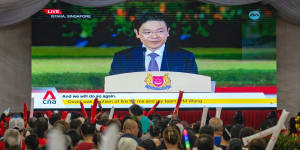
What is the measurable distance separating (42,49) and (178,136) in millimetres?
6008

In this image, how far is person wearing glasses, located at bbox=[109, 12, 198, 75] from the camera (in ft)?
29.7

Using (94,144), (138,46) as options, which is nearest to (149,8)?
(138,46)

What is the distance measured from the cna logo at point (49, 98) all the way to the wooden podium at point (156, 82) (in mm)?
913

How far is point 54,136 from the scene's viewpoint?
1394 millimetres

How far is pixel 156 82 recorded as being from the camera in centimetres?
912

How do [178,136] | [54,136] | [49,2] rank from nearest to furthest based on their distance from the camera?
[54,136] → [178,136] → [49,2]

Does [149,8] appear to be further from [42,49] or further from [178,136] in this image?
[178,136]

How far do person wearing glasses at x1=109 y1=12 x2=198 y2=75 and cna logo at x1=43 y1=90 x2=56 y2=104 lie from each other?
3.54ft

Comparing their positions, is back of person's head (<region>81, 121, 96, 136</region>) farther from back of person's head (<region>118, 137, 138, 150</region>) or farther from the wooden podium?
the wooden podium

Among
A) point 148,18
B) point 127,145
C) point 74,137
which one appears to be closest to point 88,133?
point 74,137

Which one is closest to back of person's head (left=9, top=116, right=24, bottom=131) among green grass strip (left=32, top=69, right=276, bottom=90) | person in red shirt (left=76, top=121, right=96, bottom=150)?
person in red shirt (left=76, top=121, right=96, bottom=150)

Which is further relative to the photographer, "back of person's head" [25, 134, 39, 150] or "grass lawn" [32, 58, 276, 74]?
"grass lawn" [32, 58, 276, 74]

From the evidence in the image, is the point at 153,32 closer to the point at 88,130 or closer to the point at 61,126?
the point at 61,126

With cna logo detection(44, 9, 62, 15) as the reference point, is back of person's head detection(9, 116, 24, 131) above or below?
below
